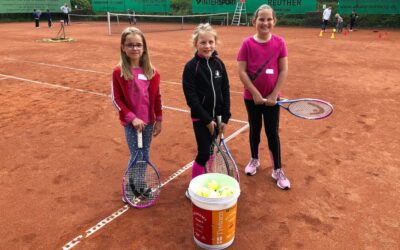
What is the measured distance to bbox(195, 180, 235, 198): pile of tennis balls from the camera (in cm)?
298

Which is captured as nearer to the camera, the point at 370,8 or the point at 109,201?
the point at 109,201

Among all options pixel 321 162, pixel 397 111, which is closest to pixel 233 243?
pixel 321 162

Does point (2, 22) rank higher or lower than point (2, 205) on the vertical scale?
higher

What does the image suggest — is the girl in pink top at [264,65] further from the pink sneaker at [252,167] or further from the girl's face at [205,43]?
the pink sneaker at [252,167]

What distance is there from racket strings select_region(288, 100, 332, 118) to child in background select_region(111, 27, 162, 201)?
1591mm

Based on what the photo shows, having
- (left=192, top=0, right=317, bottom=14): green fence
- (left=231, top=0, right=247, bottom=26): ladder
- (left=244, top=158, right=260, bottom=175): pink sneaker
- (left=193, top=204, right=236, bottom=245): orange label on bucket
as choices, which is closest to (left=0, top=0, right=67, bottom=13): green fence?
(left=192, top=0, right=317, bottom=14): green fence

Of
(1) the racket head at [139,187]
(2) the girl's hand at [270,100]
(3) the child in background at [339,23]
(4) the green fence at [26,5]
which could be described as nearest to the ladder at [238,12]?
(3) the child in background at [339,23]

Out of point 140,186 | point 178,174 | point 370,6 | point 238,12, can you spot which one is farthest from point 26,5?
point 140,186

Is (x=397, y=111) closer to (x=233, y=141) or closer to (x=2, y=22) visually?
(x=233, y=141)

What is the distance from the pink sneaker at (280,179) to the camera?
13.9 ft

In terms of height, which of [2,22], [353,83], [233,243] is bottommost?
[233,243]

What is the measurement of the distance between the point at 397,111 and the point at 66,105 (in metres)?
6.89

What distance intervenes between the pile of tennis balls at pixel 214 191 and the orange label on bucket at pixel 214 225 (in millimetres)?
127

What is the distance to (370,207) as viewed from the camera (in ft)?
12.7
